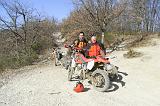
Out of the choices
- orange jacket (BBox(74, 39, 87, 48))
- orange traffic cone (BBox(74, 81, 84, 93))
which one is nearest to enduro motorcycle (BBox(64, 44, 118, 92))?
orange jacket (BBox(74, 39, 87, 48))

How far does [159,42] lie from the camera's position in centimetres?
1555

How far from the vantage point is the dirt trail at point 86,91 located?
7.28m

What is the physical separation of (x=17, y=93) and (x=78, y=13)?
7.19 m

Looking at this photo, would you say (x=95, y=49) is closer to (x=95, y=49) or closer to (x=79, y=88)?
(x=95, y=49)

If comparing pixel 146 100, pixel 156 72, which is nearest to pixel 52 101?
pixel 146 100

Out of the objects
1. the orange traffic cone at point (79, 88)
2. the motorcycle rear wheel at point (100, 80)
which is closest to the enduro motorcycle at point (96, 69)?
the motorcycle rear wheel at point (100, 80)

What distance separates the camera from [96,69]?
8.48 meters

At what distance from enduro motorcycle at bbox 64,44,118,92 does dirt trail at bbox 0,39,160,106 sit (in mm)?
255

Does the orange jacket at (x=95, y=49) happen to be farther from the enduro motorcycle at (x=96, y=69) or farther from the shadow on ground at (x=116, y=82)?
the shadow on ground at (x=116, y=82)

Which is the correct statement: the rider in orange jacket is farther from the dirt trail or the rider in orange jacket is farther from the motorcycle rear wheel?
the dirt trail

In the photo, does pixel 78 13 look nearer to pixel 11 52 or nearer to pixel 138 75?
pixel 11 52

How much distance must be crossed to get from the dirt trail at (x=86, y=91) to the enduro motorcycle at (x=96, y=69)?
255mm

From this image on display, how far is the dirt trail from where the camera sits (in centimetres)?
728

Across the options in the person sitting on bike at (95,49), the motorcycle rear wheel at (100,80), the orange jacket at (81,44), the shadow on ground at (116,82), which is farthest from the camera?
the orange jacket at (81,44)
